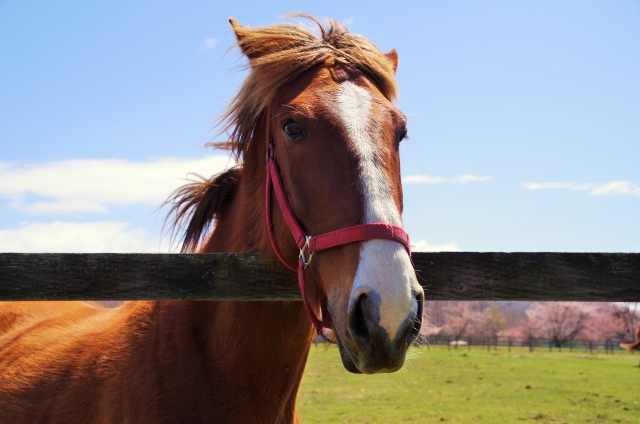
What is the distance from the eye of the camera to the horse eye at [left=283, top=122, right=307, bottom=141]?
2.35m

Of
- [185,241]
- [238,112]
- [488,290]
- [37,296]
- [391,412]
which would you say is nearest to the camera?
[37,296]

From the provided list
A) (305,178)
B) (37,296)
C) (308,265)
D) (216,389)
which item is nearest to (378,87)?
(305,178)

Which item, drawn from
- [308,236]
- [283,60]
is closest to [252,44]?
[283,60]

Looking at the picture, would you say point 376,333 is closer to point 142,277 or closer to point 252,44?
point 142,277

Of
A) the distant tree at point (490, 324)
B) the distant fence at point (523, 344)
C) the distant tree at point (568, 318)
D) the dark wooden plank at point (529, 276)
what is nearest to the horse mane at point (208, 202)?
the dark wooden plank at point (529, 276)

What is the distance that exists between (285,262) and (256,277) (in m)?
0.16

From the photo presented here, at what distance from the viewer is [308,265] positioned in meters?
2.21

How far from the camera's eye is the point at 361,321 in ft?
6.07

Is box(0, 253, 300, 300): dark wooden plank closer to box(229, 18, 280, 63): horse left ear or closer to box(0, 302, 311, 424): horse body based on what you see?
box(0, 302, 311, 424): horse body

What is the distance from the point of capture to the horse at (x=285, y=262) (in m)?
1.93

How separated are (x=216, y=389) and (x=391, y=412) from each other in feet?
29.8

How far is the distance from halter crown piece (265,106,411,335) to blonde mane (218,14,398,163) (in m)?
0.17

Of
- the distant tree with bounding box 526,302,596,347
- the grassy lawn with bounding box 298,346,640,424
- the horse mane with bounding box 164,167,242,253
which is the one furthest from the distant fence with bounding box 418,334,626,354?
the horse mane with bounding box 164,167,242,253

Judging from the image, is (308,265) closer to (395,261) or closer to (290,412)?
(395,261)
